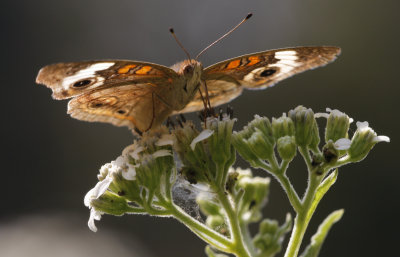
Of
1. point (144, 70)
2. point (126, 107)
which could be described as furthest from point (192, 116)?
point (144, 70)

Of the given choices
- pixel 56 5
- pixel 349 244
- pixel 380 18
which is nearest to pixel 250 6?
pixel 380 18

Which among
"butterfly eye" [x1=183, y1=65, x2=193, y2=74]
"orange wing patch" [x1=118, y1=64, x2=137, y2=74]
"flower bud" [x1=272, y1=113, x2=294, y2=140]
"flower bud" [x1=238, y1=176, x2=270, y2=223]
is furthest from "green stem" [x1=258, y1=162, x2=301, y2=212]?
"orange wing patch" [x1=118, y1=64, x2=137, y2=74]

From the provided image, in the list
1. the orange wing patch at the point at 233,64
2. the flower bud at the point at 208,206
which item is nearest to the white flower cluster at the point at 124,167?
the flower bud at the point at 208,206

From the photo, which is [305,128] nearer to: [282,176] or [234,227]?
[282,176]

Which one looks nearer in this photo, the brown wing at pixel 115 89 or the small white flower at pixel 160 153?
the brown wing at pixel 115 89

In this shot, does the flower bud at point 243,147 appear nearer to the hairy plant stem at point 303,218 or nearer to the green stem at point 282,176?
the green stem at point 282,176

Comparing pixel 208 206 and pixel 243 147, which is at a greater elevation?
pixel 243 147
